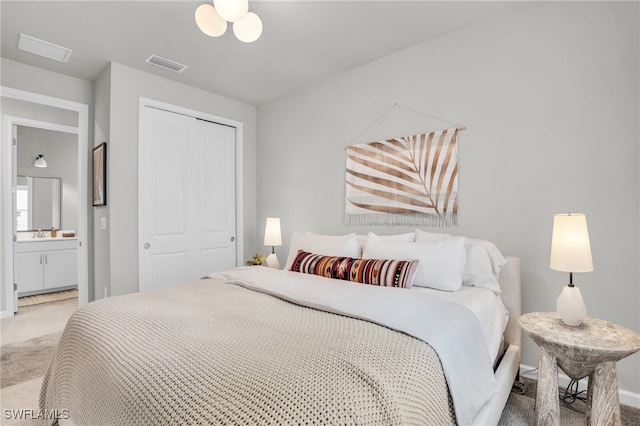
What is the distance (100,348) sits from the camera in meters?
1.25

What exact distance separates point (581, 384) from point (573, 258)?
1.07m

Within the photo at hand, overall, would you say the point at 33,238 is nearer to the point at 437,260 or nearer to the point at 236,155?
the point at 236,155

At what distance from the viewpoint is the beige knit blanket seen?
2.78 feet

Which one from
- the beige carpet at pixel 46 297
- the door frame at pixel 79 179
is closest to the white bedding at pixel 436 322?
the door frame at pixel 79 179

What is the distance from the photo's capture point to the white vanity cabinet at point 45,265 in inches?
181

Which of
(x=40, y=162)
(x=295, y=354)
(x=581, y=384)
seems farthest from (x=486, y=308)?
(x=40, y=162)

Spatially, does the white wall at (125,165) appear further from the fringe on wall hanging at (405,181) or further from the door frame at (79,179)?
the fringe on wall hanging at (405,181)

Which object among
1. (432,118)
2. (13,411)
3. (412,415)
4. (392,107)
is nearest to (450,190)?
(432,118)

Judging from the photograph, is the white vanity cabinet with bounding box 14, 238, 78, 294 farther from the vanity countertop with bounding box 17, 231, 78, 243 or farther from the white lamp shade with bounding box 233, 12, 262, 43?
the white lamp shade with bounding box 233, 12, 262, 43

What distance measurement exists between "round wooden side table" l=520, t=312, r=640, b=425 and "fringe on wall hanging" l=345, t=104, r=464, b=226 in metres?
1.11

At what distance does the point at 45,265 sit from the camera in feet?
15.7

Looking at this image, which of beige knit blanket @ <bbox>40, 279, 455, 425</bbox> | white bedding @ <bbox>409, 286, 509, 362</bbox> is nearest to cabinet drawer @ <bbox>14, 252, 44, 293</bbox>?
beige knit blanket @ <bbox>40, 279, 455, 425</bbox>

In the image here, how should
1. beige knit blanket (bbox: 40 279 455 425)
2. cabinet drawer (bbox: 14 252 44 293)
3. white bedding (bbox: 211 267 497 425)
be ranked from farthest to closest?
cabinet drawer (bbox: 14 252 44 293)
white bedding (bbox: 211 267 497 425)
beige knit blanket (bbox: 40 279 455 425)

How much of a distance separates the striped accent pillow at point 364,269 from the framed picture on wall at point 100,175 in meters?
2.08
